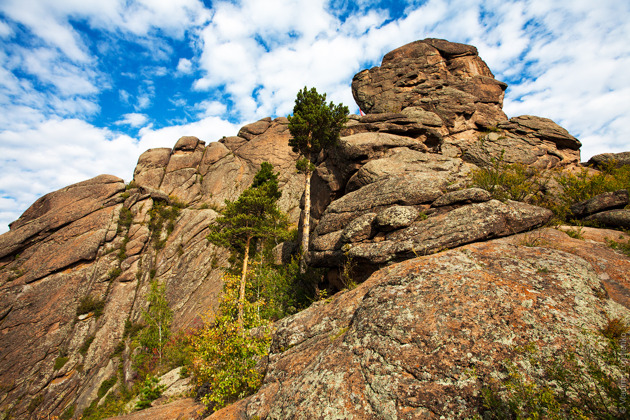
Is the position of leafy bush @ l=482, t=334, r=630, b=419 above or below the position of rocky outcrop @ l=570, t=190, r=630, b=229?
below

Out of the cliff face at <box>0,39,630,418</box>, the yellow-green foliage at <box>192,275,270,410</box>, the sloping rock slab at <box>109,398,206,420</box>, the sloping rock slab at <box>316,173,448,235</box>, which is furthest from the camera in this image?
the sloping rock slab at <box>316,173,448,235</box>

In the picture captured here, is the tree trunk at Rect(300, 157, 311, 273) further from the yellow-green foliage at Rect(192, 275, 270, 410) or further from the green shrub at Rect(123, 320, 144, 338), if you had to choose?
the green shrub at Rect(123, 320, 144, 338)

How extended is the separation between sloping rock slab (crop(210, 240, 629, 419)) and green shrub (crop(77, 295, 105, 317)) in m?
A: 36.0

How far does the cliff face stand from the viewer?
5.45 meters

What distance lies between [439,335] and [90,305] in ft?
136

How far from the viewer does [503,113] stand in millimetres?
24922

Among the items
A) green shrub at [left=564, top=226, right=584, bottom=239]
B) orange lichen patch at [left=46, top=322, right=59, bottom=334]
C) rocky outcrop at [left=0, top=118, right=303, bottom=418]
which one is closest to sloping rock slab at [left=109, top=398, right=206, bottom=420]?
green shrub at [left=564, top=226, right=584, bottom=239]

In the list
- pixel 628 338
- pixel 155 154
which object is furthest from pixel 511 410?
pixel 155 154

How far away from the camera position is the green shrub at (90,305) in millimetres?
32438

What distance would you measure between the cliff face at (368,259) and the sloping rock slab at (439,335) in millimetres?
33

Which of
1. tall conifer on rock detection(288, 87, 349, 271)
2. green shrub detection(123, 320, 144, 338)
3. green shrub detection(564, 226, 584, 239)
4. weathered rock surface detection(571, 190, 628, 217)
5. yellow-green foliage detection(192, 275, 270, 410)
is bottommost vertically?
green shrub detection(123, 320, 144, 338)

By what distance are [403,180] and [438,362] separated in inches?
364

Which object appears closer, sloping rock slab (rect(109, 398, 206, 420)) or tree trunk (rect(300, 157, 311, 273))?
sloping rock slab (rect(109, 398, 206, 420))

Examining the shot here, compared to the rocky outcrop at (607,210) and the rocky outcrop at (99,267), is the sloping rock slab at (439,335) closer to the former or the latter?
the rocky outcrop at (607,210)
